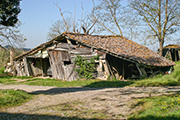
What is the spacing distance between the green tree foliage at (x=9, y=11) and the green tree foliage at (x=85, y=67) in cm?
780

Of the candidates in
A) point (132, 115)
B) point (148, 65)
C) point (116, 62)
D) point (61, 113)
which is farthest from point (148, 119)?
point (116, 62)

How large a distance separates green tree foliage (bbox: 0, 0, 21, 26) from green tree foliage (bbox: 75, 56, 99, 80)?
780cm

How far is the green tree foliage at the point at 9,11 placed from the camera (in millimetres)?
10711

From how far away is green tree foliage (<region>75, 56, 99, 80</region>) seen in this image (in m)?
18.1

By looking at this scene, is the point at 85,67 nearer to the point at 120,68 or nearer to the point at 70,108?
the point at 120,68

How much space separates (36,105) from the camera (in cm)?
788

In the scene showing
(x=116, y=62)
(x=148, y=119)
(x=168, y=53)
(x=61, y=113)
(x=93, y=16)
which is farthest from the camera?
(x=168, y=53)

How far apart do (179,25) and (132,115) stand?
25.1m

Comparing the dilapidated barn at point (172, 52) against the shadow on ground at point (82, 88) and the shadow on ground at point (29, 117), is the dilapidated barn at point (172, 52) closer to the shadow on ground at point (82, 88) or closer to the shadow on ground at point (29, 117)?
the shadow on ground at point (82, 88)

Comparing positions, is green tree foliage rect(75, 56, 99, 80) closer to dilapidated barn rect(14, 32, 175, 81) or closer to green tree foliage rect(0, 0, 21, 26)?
dilapidated barn rect(14, 32, 175, 81)

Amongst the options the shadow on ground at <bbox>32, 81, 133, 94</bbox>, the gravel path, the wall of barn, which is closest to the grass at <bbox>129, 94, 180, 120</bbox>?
the gravel path

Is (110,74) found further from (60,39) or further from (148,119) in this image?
(148,119)

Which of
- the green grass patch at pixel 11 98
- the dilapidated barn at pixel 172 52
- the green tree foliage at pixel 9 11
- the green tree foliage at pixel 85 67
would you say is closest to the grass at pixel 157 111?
the green grass patch at pixel 11 98

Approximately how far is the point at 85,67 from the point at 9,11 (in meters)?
8.58
